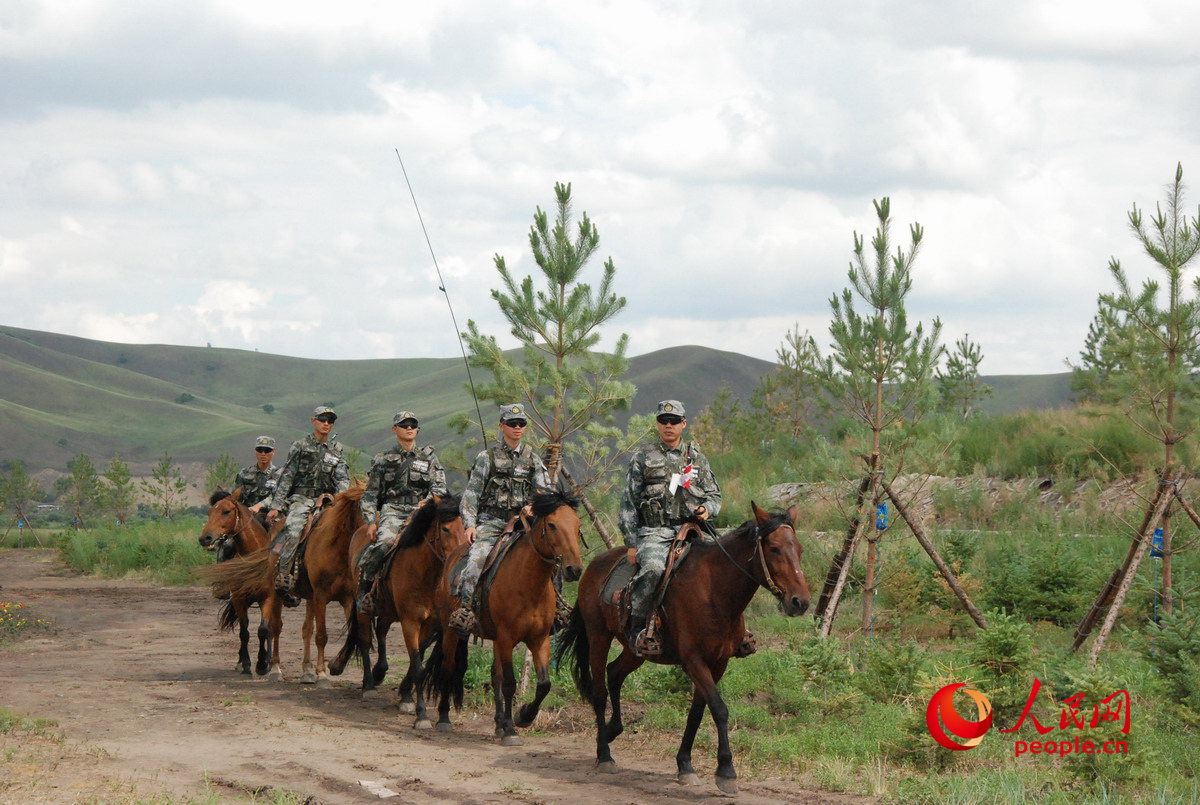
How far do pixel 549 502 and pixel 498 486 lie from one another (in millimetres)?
1421

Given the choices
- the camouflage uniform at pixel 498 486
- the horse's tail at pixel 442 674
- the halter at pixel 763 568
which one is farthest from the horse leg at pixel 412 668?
the halter at pixel 763 568

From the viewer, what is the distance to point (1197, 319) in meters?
13.0

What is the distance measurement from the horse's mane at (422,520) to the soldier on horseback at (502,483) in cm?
40

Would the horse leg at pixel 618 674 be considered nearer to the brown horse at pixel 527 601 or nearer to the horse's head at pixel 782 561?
the brown horse at pixel 527 601

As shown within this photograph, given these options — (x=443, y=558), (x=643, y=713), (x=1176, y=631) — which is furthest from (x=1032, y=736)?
(x=443, y=558)

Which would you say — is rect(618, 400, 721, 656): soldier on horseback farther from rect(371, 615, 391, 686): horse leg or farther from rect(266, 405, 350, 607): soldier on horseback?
rect(266, 405, 350, 607): soldier on horseback

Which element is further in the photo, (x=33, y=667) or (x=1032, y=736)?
(x=33, y=667)

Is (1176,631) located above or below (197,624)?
above

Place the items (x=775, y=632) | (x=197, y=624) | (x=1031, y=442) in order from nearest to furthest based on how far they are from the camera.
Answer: (x=775, y=632)
(x=197, y=624)
(x=1031, y=442)

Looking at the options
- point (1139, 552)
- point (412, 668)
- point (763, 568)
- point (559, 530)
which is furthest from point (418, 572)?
point (1139, 552)

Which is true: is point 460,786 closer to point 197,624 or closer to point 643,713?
point 643,713

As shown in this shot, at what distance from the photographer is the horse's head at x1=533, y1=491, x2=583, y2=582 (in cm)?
957

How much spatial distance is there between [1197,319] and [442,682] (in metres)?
9.56

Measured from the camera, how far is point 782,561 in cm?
805
